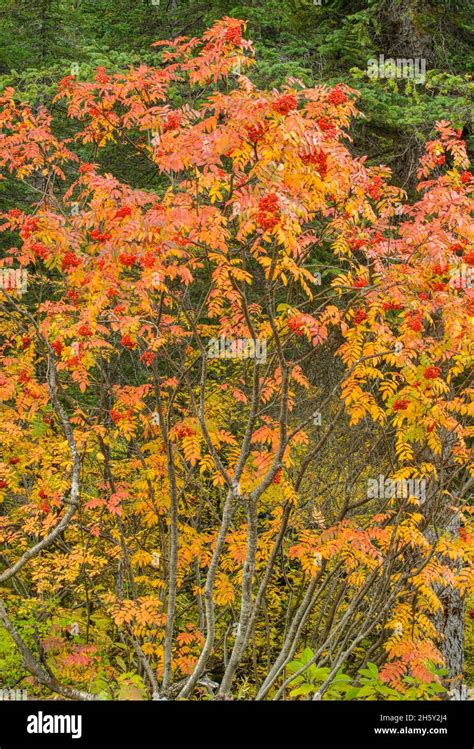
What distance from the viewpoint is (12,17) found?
42.1 feet

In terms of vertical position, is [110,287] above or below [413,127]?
below

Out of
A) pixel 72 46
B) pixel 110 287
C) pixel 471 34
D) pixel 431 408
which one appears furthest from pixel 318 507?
pixel 72 46

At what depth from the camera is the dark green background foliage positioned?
8914 millimetres

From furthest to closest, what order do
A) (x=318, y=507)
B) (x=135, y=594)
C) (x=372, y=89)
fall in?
(x=372, y=89), (x=318, y=507), (x=135, y=594)

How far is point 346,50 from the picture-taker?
9820mm

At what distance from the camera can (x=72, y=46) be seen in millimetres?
12117

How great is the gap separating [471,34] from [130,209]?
7.46 meters

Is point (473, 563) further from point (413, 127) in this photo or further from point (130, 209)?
point (413, 127)

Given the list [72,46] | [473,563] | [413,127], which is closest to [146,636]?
[473,563]

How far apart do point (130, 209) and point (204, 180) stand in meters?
0.63

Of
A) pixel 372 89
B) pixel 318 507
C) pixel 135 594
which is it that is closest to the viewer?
pixel 135 594

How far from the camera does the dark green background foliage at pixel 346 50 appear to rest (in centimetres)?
891

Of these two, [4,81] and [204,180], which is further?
[4,81]

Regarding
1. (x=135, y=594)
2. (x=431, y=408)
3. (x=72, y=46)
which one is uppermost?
(x=72, y=46)
